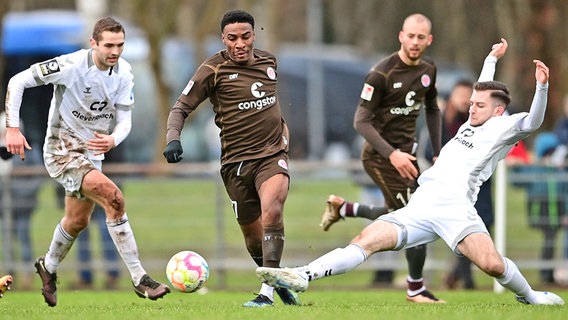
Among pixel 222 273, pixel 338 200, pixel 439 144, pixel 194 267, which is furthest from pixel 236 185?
pixel 222 273

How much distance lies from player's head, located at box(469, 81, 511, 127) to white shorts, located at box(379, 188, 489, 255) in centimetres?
77

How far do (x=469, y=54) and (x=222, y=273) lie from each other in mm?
12537

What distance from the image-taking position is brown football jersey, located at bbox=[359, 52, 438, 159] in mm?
11914

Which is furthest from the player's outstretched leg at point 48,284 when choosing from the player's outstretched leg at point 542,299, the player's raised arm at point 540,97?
the player's raised arm at point 540,97

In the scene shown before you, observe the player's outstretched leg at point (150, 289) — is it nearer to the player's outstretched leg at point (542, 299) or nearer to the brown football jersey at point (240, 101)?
the brown football jersey at point (240, 101)

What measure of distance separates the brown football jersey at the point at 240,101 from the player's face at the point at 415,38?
1592 mm

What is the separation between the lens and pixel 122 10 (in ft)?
130

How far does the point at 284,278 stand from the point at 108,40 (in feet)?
8.91

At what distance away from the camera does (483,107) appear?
1054 cm

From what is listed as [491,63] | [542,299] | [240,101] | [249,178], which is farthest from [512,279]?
[240,101]

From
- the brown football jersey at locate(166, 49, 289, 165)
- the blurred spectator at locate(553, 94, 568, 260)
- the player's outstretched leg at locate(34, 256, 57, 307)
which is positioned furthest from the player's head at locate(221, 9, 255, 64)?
the blurred spectator at locate(553, 94, 568, 260)

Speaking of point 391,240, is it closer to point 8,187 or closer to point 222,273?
point 222,273

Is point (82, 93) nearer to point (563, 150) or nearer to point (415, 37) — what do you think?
point (415, 37)

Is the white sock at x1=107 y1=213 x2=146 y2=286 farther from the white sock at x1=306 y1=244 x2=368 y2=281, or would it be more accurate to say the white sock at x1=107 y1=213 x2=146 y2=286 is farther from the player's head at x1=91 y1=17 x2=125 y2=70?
the white sock at x1=306 y1=244 x2=368 y2=281
